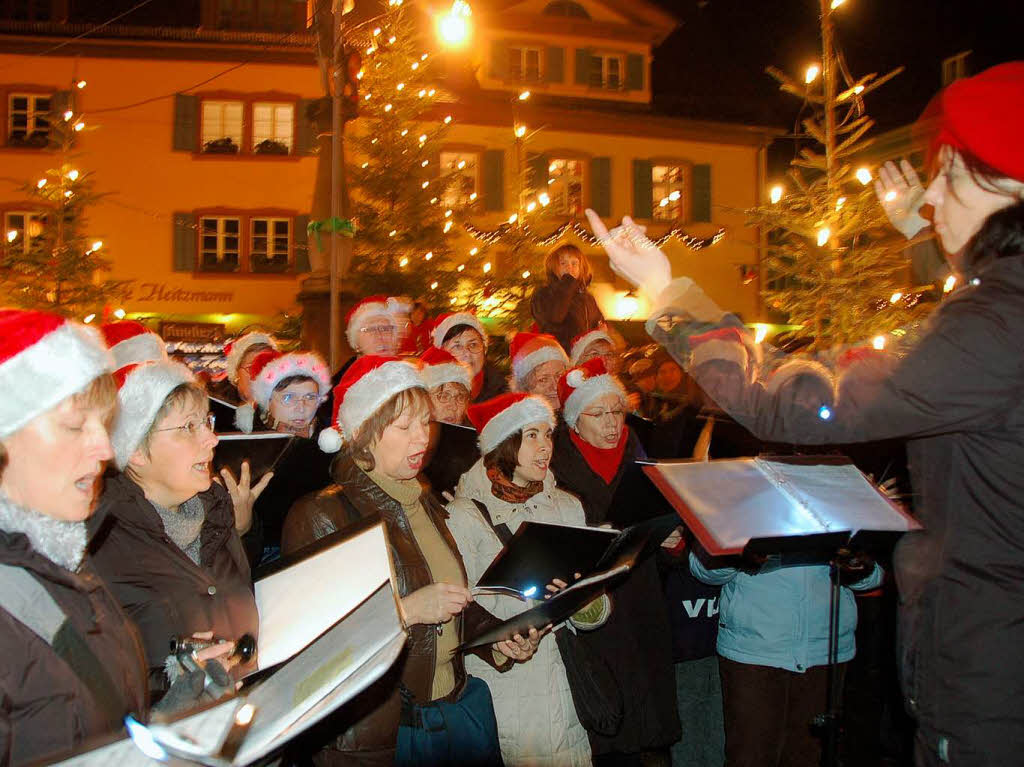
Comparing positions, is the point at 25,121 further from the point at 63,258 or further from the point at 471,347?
the point at 471,347

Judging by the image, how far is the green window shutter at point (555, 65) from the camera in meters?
27.5

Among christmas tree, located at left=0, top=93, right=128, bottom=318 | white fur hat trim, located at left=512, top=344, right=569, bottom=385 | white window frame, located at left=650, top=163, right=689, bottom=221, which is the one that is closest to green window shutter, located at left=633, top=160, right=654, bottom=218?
white window frame, located at left=650, top=163, right=689, bottom=221

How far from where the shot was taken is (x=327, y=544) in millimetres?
2770

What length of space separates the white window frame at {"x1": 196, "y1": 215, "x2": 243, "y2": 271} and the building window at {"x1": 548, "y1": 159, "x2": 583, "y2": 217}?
8.84m

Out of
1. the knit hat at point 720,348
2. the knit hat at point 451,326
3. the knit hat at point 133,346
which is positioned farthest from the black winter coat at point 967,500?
the knit hat at point 451,326

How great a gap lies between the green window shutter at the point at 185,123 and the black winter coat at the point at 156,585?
24.5m

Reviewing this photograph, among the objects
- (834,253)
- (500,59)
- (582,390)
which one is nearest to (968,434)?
(582,390)

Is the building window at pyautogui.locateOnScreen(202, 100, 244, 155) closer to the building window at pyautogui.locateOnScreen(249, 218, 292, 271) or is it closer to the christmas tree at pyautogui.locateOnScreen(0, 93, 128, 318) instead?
the building window at pyautogui.locateOnScreen(249, 218, 292, 271)

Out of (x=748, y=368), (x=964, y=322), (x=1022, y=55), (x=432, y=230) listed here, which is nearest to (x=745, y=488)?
(x=748, y=368)

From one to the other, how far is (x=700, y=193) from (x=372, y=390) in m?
25.0

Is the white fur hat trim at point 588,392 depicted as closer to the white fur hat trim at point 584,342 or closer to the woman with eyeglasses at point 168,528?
the white fur hat trim at point 584,342

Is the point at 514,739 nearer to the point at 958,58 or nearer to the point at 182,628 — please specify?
the point at 182,628

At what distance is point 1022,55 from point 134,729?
27171 mm

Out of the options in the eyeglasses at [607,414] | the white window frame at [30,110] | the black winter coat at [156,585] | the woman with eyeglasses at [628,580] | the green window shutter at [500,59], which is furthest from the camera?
the green window shutter at [500,59]
